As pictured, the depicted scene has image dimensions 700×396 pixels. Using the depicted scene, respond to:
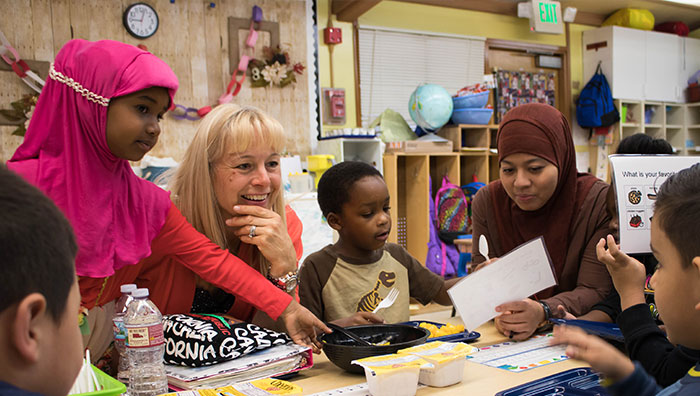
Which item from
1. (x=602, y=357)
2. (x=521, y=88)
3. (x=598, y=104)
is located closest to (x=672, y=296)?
(x=602, y=357)

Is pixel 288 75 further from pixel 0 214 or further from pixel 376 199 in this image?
pixel 0 214

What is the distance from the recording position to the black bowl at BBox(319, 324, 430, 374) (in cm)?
129

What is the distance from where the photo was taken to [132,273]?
1547 mm

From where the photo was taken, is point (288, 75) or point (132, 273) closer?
point (132, 273)

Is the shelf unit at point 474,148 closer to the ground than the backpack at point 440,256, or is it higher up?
higher up

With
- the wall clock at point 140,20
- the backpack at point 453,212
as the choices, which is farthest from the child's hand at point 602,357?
the backpack at point 453,212

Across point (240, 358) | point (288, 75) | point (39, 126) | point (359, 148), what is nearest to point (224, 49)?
point (288, 75)

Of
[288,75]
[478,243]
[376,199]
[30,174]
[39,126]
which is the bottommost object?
[478,243]

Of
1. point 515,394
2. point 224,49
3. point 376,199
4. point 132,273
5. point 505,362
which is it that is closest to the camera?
point 515,394

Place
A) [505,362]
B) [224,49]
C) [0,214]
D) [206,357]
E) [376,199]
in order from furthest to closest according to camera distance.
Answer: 1. [224,49]
2. [376,199]
3. [505,362]
4. [206,357]
5. [0,214]

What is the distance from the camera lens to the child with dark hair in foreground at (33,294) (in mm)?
593

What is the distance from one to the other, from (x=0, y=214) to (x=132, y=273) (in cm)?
100

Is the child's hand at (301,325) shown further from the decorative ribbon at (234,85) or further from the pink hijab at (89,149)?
the decorative ribbon at (234,85)

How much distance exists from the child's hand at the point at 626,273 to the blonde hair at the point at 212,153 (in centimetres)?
95
